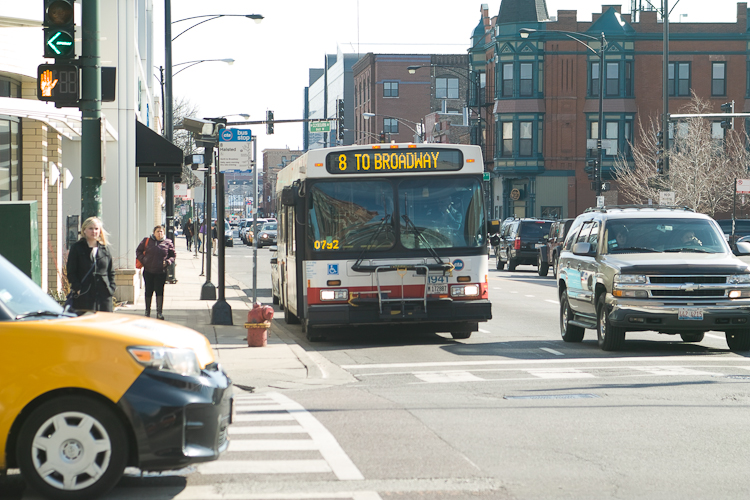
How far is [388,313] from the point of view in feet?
50.2

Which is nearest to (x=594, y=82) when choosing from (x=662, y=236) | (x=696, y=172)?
(x=696, y=172)

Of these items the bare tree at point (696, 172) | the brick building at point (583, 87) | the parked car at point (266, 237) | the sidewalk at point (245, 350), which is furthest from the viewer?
the parked car at point (266, 237)

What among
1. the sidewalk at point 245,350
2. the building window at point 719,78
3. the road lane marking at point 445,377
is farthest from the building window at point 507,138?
the road lane marking at point 445,377

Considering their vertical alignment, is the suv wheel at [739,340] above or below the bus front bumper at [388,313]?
below

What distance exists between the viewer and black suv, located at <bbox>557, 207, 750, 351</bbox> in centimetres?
1366

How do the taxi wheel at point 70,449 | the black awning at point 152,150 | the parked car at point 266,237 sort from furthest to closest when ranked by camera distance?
the parked car at point 266,237 < the black awning at point 152,150 < the taxi wheel at point 70,449

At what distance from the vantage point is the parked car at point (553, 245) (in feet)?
109

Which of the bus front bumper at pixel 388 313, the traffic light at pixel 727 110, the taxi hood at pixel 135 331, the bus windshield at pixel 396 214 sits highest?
the traffic light at pixel 727 110

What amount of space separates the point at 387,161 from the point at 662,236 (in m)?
4.17

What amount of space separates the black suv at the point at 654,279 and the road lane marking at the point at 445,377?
2726 mm

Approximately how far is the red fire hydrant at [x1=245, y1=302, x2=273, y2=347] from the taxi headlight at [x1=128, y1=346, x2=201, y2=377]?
27.2 ft

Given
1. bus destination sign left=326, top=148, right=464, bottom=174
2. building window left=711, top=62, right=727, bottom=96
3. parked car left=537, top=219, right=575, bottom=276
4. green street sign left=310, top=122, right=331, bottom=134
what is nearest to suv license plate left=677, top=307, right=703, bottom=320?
bus destination sign left=326, top=148, right=464, bottom=174

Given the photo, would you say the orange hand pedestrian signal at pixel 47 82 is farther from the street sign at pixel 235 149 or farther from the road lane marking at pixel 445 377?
the street sign at pixel 235 149

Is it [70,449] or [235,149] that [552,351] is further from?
[70,449]
